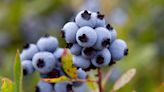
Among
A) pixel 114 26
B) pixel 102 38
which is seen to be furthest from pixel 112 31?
pixel 114 26

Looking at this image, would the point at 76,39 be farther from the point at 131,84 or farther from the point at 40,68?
the point at 131,84

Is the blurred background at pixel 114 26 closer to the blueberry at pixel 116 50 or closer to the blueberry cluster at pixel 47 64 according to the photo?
the blueberry cluster at pixel 47 64

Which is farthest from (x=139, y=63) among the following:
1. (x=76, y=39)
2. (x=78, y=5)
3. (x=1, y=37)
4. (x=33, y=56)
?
(x=76, y=39)

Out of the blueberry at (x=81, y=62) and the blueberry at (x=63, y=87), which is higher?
the blueberry at (x=81, y=62)

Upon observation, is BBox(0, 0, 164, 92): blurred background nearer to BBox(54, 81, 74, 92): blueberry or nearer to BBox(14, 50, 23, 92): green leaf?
BBox(54, 81, 74, 92): blueberry

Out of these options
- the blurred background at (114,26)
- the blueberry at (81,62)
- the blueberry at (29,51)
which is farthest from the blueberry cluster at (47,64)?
the blurred background at (114,26)

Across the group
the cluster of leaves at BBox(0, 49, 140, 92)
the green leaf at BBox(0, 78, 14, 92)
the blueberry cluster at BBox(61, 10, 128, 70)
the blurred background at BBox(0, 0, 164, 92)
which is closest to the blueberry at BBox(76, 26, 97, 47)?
the blueberry cluster at BBox(61, 10, 128, 70)

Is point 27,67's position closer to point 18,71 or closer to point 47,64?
point 47,64
